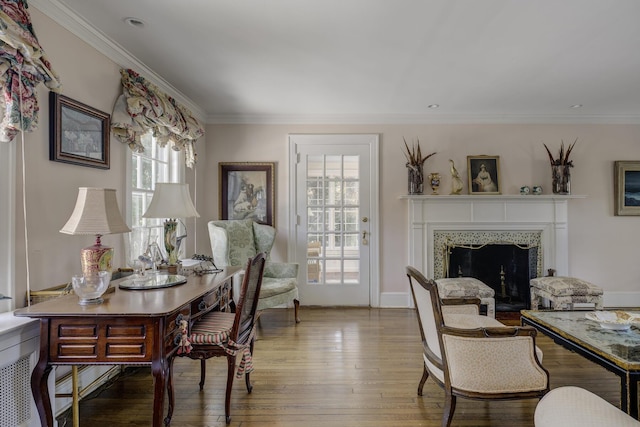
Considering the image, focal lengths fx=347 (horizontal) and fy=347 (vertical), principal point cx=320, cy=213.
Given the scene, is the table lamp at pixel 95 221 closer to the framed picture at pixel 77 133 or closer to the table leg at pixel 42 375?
the table leg at pixel 42 375

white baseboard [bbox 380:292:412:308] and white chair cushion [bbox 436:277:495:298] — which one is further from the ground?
white chair cushion [bbox 436:277:495:298]

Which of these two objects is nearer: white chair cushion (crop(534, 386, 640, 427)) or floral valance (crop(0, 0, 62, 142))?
white chair cushion (crop(534, 386, 640, 427))

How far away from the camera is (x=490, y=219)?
4.23 metres

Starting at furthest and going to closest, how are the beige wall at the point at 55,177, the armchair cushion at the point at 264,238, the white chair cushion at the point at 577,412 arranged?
the armchair cushion at the point at 264,238
the beige wall at the point at 55,177
the white chair cushion at the point at 577,412

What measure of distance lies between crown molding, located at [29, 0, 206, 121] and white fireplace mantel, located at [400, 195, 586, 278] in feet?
9.63

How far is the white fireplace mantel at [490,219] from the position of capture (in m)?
4.22

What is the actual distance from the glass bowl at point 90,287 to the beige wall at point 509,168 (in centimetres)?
269

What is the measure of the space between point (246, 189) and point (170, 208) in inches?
79.2

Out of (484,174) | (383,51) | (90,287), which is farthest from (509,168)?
(90,287)

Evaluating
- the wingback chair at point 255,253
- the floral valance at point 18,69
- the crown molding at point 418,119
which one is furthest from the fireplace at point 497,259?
the floral valance at point 18,69

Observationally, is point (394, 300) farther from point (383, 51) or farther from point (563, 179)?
point (383, 51)

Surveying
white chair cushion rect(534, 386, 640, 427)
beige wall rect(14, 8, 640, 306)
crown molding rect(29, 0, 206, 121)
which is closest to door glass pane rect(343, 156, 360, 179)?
beige wall rect(14, 8, 640, 306)

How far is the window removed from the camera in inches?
116

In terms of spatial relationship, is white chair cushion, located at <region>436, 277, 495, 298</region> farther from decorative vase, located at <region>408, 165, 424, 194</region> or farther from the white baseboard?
decorative vase, located at <region>408, 165, 424, 194</region>
